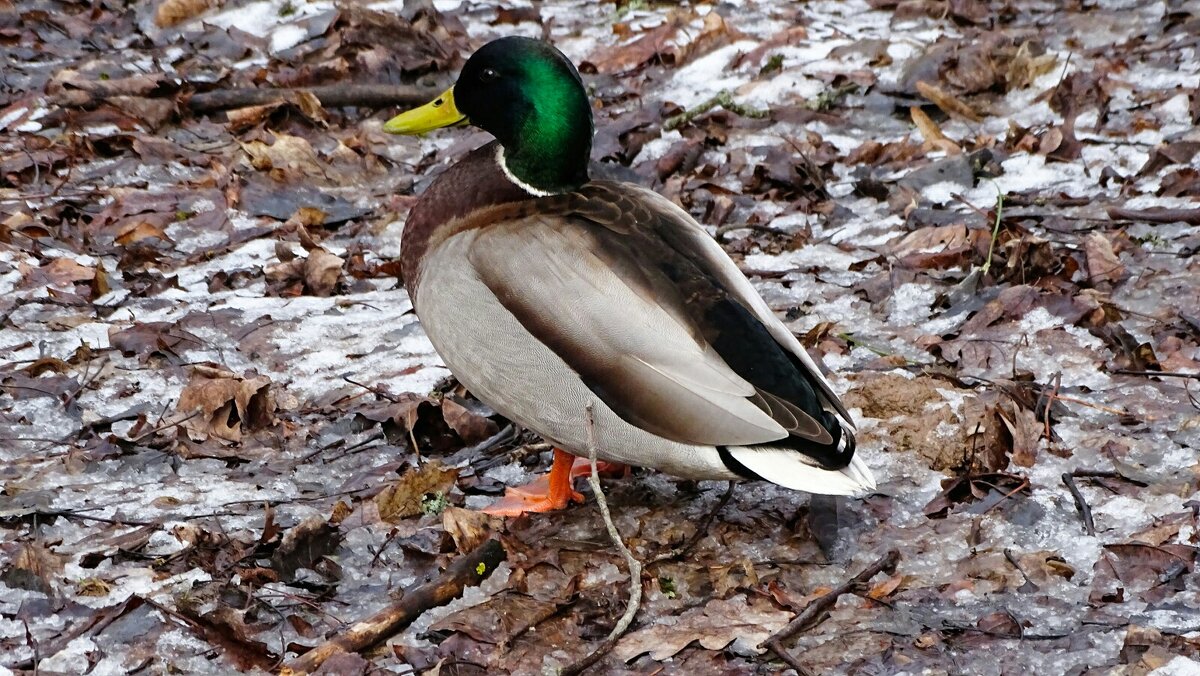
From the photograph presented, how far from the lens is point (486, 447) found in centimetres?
423

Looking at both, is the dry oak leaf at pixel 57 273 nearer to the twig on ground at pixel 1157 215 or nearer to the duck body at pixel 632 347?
Result: the duck body at pixel 632 347

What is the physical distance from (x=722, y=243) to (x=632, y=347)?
7.31 feet

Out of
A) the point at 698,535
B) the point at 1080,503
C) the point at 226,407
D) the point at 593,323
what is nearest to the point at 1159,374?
the point at 1080,503

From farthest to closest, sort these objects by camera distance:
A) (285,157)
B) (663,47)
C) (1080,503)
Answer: (663,47), (285,157), (1080,503)

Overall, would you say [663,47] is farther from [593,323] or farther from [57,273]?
[593,323]

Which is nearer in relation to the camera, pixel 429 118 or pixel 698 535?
pixel 698 535

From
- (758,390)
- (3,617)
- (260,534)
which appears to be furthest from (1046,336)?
(3,617)

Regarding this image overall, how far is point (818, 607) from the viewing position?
3254mm

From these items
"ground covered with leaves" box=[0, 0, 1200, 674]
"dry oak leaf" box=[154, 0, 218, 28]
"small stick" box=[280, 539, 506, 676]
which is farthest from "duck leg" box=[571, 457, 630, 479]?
"dry oak leaf" box=[154, 0, 218, 28]

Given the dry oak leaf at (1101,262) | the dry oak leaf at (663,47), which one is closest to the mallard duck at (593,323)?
the dry oak leaf at (1101,262)

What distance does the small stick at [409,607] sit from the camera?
121 inches

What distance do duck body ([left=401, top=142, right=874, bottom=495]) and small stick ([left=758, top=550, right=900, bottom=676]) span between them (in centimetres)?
21

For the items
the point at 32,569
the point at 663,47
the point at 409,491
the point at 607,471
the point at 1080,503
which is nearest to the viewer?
the point at 32,569

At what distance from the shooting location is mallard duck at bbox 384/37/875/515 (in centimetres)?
344
